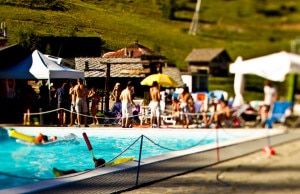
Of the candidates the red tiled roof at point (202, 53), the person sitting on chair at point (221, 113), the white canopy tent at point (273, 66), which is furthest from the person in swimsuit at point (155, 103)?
the white canopy tent at point (273, 66)

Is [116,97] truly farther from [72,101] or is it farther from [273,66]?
[273,66]

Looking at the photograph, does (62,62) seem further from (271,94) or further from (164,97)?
(271,94)

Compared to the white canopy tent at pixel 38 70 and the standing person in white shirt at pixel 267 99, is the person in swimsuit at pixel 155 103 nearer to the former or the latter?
the white canopy tent at pixel 38 70

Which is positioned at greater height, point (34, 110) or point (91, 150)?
point (34, 110)

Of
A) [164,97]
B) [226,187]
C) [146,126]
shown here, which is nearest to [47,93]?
[146,126]

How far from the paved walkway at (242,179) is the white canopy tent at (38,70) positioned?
Result: 1.60 meters

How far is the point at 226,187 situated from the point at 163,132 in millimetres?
1174

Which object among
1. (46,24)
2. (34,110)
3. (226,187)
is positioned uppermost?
(46,24)

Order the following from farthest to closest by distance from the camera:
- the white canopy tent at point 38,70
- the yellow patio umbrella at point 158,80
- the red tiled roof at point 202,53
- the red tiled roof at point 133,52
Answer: the red tiled roof at point 202,53
the yellow patio umbrella at point 158,80
the red tiled roof at point 133,52
the white canopy tent at point 38,70

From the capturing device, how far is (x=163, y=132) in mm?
4023

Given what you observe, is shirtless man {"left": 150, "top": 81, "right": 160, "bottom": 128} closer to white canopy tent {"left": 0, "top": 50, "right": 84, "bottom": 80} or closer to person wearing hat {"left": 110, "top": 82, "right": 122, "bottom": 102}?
person wearing hat {"left": 110, "top": 82, "right": 122, "bottom": 102}

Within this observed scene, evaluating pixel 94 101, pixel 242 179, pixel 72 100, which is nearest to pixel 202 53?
pixel 242 179

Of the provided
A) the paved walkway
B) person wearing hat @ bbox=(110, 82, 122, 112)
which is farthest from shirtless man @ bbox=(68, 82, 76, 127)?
the paved walkway

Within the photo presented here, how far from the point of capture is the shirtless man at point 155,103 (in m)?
3.58
